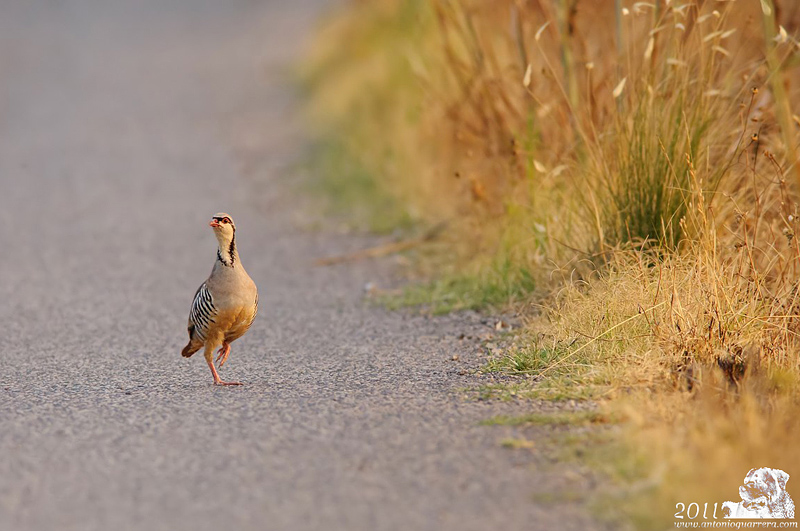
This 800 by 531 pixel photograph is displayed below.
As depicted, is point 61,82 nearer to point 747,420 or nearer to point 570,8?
point 570,8

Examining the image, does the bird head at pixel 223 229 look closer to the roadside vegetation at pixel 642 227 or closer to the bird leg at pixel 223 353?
the bird leg at pixel 223 353

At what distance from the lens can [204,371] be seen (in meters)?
6.39

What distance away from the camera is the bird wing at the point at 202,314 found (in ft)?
19.1

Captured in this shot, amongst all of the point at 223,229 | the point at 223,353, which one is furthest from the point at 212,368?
the point at 223,229

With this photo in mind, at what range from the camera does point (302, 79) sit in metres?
18.2

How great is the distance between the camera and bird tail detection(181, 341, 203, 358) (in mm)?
6207

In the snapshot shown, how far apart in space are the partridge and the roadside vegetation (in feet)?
4.54

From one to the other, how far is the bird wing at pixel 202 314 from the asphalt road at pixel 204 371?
304 mm

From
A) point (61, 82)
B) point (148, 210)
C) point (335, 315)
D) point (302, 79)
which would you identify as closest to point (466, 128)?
point (335, 315)

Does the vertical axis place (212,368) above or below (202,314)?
below

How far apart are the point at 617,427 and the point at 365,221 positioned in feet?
20.0

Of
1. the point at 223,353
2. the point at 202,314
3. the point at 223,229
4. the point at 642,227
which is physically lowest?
the point at 223,353

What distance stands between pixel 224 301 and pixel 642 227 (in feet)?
8.61

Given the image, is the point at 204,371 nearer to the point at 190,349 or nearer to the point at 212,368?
the point at 190,349
